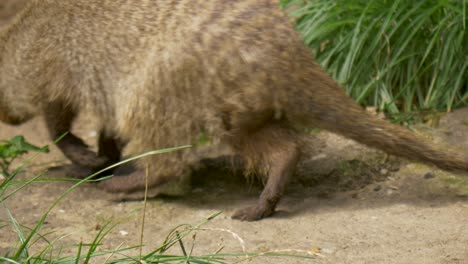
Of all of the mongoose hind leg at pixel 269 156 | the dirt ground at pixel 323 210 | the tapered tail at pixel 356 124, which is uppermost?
the tapered tail at pixel 356 124

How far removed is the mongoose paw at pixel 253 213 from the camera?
11.4 feet

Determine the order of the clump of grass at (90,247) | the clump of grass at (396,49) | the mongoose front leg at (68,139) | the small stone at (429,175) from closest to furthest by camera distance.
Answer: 1. the clump of grass at (90,247)
2. the small stone at (429,175)
3. the mongoose front leg at (68,139)
4. the clump of grass at (396,49)

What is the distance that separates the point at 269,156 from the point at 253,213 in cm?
27

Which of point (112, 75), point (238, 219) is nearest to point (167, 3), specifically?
point (112, 75)

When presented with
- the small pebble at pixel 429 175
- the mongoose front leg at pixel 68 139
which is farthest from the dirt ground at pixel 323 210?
the mongoose front leg at pixel 68 139

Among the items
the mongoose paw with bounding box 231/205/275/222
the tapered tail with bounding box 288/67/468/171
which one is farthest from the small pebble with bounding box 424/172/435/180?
the mongoose paw with bounding box 231/205/275/222

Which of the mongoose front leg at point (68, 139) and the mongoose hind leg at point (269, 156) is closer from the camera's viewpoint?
the mongoose hind leg at point (269, 156)

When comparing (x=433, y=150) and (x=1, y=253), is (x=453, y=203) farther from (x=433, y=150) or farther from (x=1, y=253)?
(x=1, y=253)

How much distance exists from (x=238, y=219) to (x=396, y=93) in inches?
58.6

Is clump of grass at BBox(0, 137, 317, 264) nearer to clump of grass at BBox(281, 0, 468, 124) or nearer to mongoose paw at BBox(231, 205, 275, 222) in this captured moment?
mongoose paw at BBox(231, 205, 275, 222)

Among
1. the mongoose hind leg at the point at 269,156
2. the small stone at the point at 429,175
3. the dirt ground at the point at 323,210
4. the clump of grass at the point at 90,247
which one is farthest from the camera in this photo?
the small stone at the point at 429,175

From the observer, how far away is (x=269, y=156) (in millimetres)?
3549

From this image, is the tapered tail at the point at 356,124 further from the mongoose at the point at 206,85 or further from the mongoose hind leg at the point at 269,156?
the mongoose hind leg at the point at 269,156

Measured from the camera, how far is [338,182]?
3895 mm
